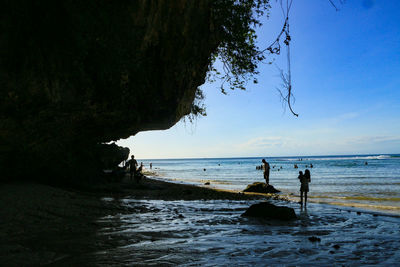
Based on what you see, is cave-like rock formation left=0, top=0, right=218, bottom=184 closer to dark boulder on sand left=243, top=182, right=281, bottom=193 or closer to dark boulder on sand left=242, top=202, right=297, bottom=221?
dark boulder on sand left=242, top=202, right=297, bottom=221

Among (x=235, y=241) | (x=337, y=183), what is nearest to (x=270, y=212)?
(x=235, y=241)

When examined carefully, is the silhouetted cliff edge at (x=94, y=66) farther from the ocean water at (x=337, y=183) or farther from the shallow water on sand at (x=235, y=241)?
the ocean water at (x=337, y=183)

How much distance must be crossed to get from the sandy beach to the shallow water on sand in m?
0.02

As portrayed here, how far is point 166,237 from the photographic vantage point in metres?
5.38

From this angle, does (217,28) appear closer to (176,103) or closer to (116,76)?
(176,103)

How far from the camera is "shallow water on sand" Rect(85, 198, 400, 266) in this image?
4.14m

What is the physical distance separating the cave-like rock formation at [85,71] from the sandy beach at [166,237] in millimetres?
2044

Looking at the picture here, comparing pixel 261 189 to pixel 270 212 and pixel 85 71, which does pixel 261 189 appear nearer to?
pixel 270 212

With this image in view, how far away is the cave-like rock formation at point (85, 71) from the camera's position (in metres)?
6.96

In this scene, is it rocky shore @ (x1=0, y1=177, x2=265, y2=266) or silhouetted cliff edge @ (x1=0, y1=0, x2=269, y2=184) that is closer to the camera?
rocky shore @ (x1=0, y1=177, x2=265, y2=266)

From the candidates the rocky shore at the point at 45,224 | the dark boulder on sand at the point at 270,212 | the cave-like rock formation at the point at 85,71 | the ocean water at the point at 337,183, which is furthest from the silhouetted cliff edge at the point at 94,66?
the ocean water at the point at 337,183

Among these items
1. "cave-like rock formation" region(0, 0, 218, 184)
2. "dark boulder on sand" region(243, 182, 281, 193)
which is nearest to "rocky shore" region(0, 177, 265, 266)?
"cave-like rock formation" region(0, 0, 218, 184)

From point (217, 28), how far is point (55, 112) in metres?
7.06

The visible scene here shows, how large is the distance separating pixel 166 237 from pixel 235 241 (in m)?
1.43
